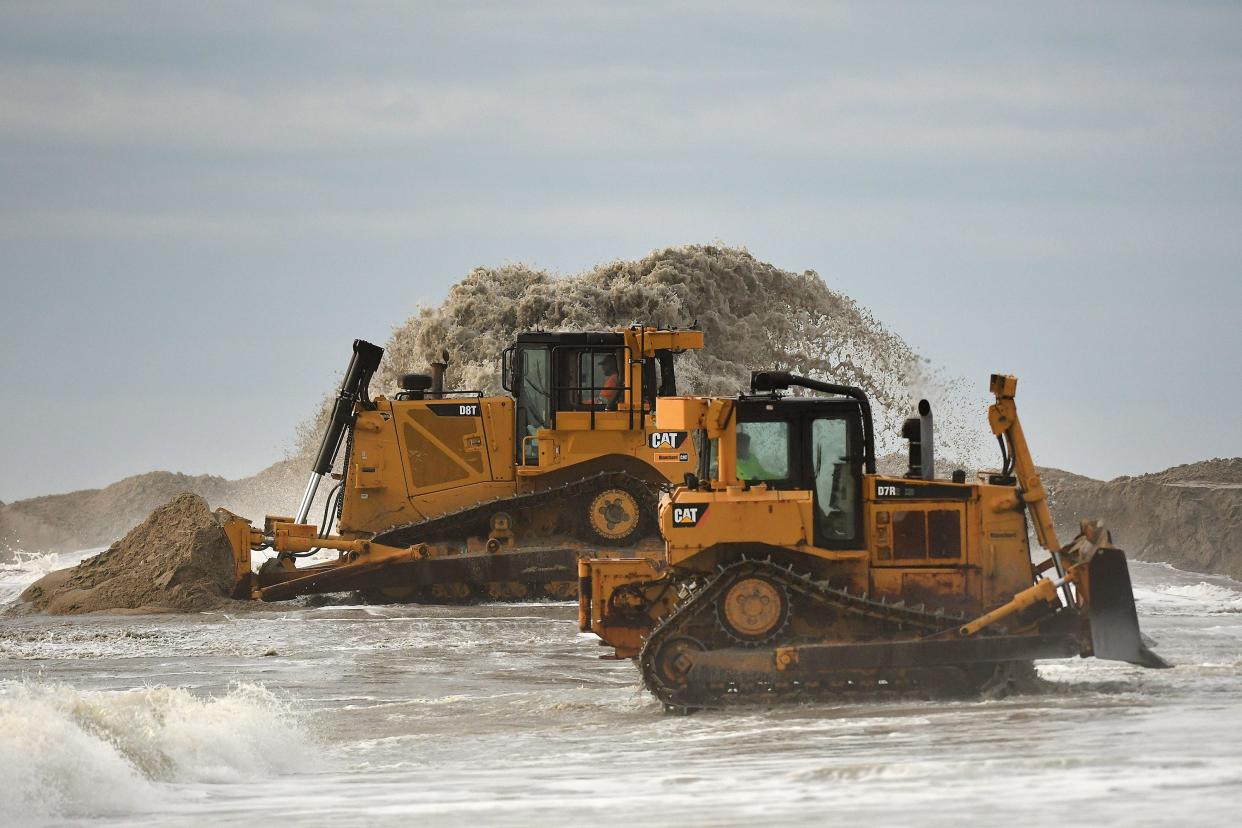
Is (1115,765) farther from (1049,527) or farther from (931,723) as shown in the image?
(1049,527)

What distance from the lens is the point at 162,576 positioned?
2275 cm

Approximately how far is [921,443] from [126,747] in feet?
21.6

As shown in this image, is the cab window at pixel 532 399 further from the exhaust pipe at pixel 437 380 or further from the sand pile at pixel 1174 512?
the sand pile at pixel 1174 512

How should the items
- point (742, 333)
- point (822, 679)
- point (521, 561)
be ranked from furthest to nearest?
point (742, 333) < point (521, 561) < point (822, 679)

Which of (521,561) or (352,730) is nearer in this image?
(352,730)

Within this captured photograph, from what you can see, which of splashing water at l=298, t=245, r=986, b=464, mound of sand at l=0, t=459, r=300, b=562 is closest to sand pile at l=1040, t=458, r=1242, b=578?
splashing water at l=298, t=245, r=986, b=464

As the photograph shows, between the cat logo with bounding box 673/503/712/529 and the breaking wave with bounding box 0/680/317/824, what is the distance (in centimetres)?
321

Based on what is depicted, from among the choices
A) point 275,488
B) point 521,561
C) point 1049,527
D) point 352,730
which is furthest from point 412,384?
point 275,488

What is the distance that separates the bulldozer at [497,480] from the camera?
70.6 feet

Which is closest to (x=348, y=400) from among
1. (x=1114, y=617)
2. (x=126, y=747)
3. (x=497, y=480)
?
(x=497, y=480)

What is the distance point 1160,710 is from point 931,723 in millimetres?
1663

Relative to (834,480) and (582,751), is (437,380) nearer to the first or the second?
(834,480)

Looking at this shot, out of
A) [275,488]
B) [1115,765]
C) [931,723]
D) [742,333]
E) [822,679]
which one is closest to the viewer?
[1115,765]

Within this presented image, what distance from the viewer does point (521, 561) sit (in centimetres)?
2152
